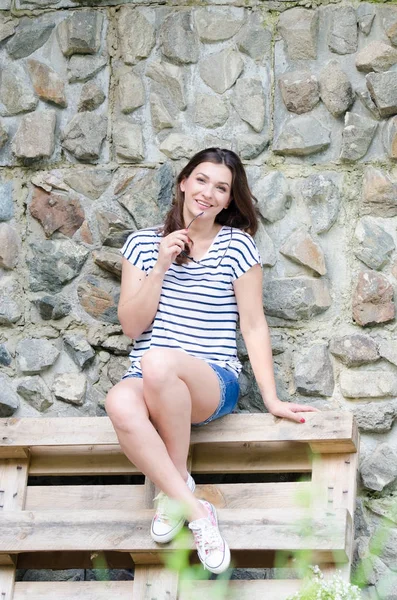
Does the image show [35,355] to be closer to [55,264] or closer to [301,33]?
[55,264]

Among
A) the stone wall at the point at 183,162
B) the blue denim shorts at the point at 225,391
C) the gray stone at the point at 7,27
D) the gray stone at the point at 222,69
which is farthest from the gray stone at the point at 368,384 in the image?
the gray stone at the point at 7,27

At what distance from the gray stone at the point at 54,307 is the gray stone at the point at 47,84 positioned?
71 centimetres

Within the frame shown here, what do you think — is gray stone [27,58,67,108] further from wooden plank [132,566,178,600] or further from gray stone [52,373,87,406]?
wooden plank [132,566,178,600]

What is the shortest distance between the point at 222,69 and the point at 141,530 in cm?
164

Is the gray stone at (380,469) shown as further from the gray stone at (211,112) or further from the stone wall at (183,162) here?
the gray stone at (211,112)

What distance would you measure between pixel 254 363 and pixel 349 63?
112cm

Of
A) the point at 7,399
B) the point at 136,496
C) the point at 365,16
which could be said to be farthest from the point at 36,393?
the point at 365,16

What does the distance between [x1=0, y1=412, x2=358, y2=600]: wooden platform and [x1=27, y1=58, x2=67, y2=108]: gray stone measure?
1.20 m

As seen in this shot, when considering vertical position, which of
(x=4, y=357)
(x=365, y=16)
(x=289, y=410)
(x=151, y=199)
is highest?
(x=365, y=16)

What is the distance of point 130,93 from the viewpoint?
11.7 feet

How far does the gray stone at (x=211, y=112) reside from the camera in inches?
138

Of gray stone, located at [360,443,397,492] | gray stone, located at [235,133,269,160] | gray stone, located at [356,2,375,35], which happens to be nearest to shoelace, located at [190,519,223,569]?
gray stone, located at [360,443,397,492]

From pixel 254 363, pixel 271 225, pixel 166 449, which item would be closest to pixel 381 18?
pixel 271 225

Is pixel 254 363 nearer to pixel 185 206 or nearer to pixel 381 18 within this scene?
pixel 185 206
